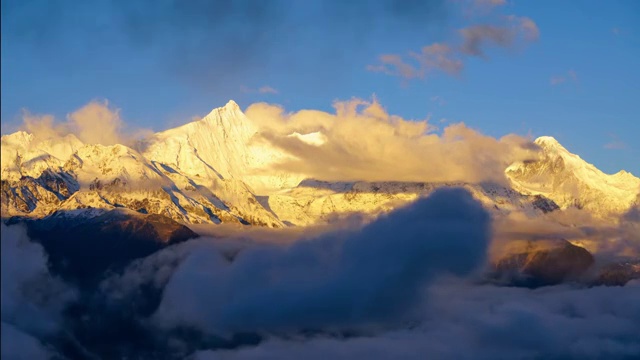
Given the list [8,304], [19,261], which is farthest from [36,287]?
[8,304]

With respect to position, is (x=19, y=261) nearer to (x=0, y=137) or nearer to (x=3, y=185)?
(x=3, y=185)

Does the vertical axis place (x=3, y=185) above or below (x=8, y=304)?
above

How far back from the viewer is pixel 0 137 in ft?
270

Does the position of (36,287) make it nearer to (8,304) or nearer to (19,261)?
(19,261)

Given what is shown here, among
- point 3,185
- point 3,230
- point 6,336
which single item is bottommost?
point 6,336

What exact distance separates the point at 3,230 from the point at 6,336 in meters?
7.92

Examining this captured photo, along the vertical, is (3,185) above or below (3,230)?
above

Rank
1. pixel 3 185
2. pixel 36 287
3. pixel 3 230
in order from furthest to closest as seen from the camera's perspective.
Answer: pixel 36 287 → pixel 3 185 → pixel 3 230

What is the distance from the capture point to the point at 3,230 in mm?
80688

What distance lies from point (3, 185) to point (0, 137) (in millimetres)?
13533

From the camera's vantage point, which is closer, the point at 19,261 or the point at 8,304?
the point at 8,304

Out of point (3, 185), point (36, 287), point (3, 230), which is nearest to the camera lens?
point (3, 230)

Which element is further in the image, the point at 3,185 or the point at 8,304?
the point at 3,185

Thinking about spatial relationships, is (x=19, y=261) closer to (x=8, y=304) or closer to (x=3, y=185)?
(x=3, y=185)
